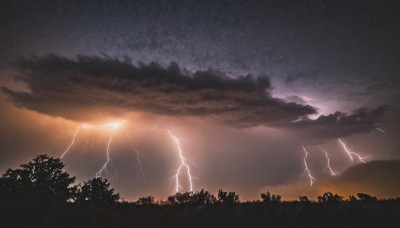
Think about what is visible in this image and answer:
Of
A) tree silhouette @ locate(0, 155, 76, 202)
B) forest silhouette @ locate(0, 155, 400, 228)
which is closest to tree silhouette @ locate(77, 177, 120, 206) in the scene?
tree silhouette @ locate(0, 155, 76, 202)

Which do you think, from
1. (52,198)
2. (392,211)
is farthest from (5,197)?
(392,211)

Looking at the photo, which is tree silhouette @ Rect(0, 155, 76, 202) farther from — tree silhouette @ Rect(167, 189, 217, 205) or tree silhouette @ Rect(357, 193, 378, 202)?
tree silhouette @ Rect(357, 193, 378, 202)

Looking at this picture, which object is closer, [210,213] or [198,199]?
[210,213]

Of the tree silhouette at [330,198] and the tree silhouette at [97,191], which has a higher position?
the tree silhouette at [97,191]

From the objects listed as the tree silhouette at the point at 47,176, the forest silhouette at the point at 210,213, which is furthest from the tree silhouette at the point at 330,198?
the tree silhouette at the point at 47,176

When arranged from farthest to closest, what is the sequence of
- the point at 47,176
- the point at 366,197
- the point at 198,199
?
1. the point at 47,176
2. the point at 198,199
3. the point at 366,197

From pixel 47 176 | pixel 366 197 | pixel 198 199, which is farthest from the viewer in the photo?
pixel 47 176

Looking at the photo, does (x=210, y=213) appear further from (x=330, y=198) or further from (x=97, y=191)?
(x=97, y=191)

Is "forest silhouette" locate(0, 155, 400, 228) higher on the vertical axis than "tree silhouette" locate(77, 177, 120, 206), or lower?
lower

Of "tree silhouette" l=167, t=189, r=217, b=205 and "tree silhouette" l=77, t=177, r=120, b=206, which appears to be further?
"tree silhouette" l=77, t=177, r=120, b=206

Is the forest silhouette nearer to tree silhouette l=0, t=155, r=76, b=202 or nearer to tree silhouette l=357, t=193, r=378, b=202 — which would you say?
tree silhouette l=357, t=193, r=378, b=202

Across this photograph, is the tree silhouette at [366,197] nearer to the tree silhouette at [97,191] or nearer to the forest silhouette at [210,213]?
the forest silhouette at [210,213]

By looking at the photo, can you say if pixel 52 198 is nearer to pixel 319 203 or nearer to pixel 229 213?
pixel 229 213

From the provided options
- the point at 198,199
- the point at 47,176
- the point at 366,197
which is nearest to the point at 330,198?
the point at 366,197
